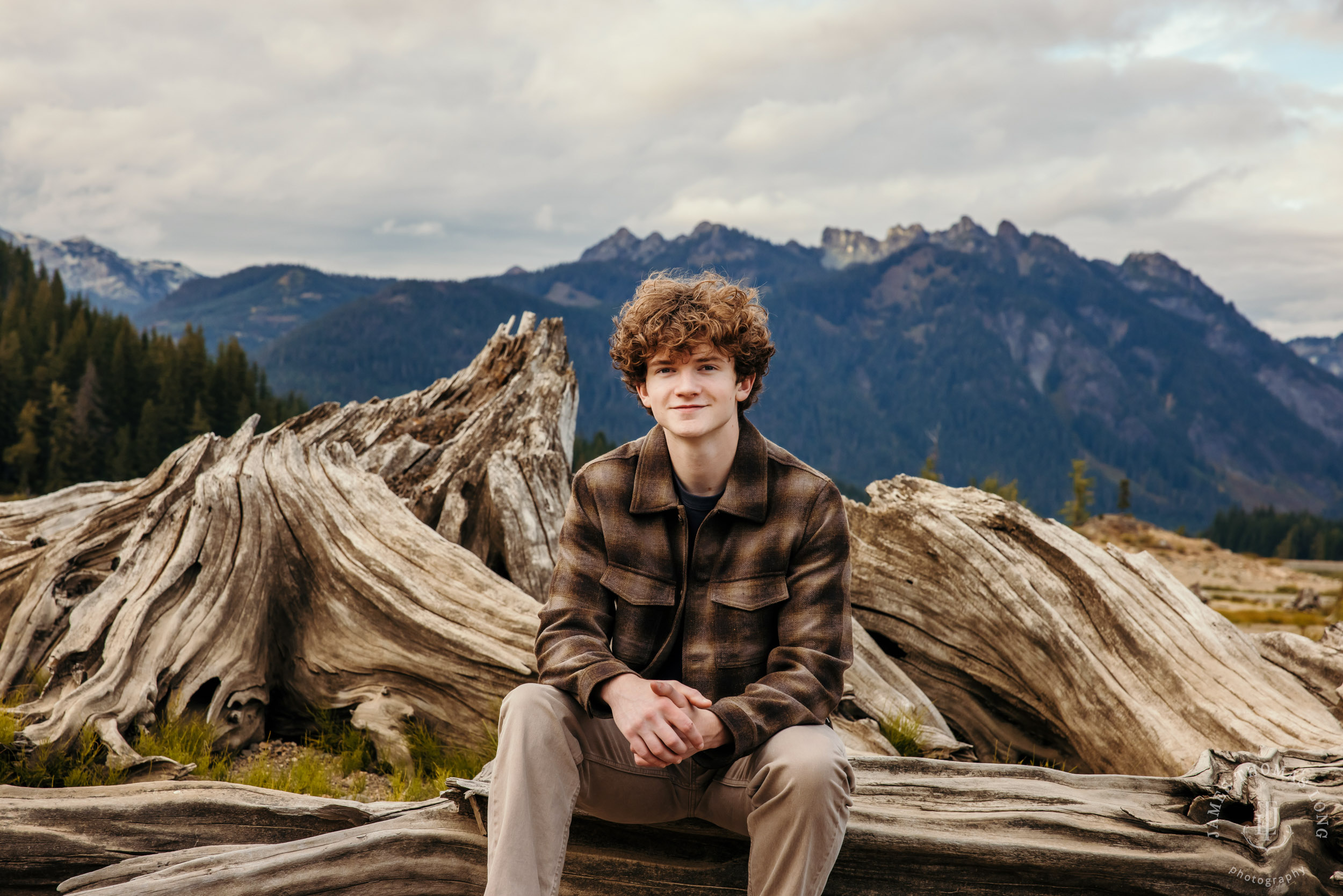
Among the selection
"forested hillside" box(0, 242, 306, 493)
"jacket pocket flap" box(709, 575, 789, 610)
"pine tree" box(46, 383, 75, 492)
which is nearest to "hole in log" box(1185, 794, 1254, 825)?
"jacket pocket flap" box(709, 575, 789, 610)

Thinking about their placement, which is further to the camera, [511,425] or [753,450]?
[511,425]

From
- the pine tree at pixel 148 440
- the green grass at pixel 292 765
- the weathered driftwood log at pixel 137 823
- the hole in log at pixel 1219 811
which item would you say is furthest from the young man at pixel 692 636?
the pine tree at pixel 148 440

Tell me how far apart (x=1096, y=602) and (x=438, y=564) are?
19.8ft

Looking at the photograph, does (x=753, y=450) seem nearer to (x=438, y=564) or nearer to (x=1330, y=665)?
(x=438, y=564)

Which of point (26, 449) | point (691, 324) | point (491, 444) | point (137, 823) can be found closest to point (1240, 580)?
point (491, 444)

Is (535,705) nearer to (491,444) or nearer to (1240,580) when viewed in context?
(491,444)


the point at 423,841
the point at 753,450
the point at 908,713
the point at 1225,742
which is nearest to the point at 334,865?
the point at 423,841

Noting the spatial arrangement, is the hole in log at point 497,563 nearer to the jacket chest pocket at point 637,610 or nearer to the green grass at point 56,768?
the green grass at point 56,768

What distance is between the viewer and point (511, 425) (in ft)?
39.1

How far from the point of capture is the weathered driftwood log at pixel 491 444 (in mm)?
9898

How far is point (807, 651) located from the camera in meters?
3.90

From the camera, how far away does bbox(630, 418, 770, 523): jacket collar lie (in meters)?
4.20

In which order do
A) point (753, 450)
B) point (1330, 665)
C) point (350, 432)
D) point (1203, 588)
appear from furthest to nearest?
point (1203, 588) → point (350, 432) → point (1330, 665) → point (753, 450)

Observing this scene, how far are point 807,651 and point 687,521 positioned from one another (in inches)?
35.5
